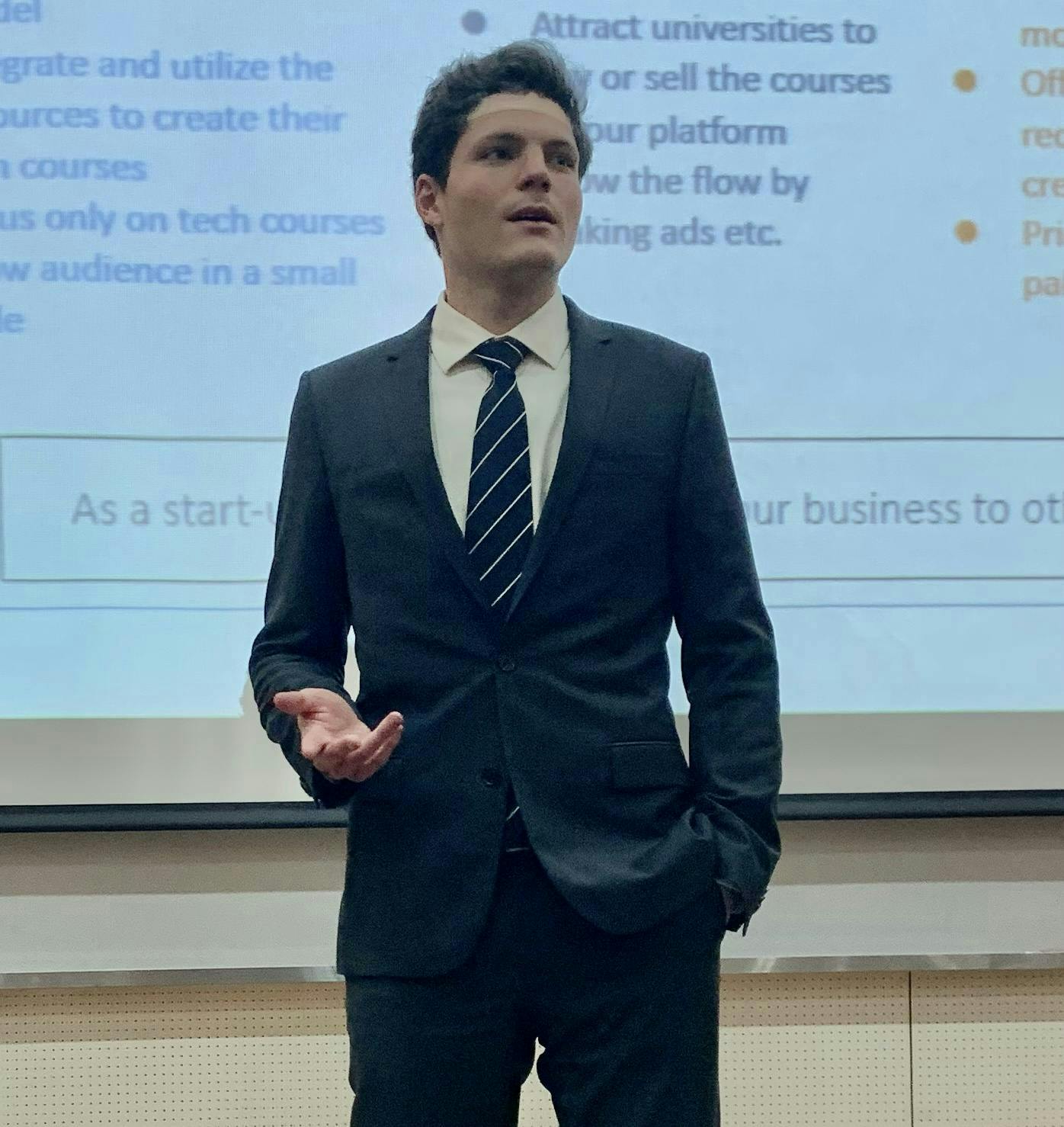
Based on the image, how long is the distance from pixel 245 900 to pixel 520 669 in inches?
43.2

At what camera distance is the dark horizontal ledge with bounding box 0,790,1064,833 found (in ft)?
6.87

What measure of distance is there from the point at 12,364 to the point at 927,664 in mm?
1538

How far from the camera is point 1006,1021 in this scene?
224 centimetres

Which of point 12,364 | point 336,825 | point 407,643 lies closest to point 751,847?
point 407,643

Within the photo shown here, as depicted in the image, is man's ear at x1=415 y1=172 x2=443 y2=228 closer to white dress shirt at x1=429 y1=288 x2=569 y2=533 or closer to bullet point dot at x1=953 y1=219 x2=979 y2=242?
white dress shirt at x1=429 y1=288 x2=569 y2=533

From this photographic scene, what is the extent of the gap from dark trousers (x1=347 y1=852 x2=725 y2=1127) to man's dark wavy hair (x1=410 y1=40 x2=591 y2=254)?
0.72 meters

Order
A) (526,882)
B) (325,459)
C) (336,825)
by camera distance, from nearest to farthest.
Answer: (526,882) < (325,459) < (336,825)

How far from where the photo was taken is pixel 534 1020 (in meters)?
1.23

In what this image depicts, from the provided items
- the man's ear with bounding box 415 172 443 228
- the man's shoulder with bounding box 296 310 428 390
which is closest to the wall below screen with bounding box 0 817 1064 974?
the man's shoulder with bounding box 296 310 428 390

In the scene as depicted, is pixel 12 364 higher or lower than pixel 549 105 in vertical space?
lower

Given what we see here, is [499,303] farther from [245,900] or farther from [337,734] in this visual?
[245,900]

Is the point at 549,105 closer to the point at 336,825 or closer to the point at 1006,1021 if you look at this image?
the point at 336,825

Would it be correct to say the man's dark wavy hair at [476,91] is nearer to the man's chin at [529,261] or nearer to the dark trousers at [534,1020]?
the man's chin at [529,261]

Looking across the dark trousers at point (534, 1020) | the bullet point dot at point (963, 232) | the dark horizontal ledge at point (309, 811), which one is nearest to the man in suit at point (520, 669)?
the dark trousers at point (534, 1020)
